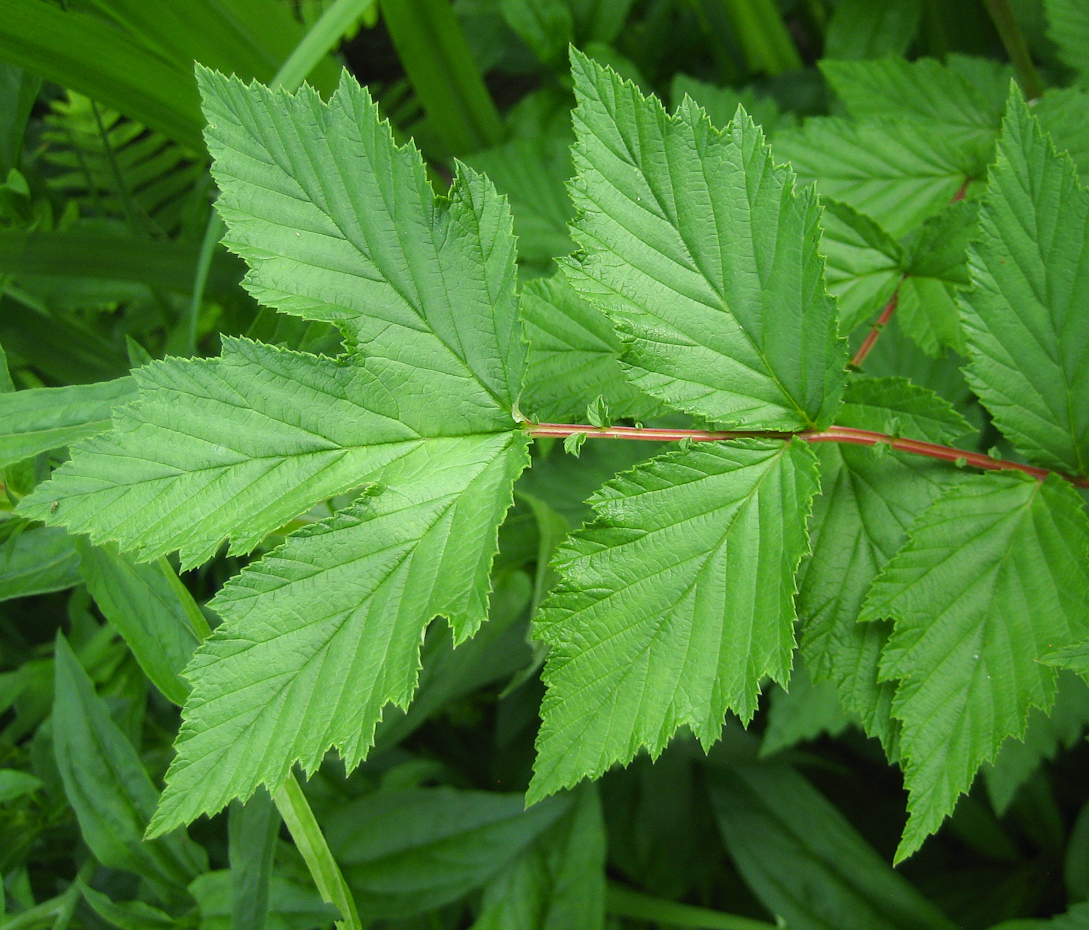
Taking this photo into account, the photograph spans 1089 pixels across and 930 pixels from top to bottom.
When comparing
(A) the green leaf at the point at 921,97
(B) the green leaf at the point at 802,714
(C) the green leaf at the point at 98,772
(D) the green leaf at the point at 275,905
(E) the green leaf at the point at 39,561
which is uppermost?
(E) the green leaf at the point at 39,561

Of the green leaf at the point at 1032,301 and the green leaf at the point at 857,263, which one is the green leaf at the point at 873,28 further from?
the green leaf at the point at 1032,301

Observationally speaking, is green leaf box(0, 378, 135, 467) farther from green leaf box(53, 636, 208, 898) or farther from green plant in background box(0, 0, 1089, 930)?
green leaf box(53, 636, 208, 898)

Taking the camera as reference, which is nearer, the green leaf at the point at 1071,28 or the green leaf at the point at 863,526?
the green leaf at the point at 863,526

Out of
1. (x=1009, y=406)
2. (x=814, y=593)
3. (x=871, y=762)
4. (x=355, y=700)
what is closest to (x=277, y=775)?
(x=355, y=700)

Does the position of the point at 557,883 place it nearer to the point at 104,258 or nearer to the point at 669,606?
the point at 669,606

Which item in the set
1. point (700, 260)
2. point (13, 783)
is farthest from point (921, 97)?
point (13, 783)

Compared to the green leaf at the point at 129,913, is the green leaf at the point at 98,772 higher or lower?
higher

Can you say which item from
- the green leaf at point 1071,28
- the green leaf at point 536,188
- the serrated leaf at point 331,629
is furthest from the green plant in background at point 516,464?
the green leaf at point 536,188

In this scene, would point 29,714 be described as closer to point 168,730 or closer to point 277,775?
point 168,730

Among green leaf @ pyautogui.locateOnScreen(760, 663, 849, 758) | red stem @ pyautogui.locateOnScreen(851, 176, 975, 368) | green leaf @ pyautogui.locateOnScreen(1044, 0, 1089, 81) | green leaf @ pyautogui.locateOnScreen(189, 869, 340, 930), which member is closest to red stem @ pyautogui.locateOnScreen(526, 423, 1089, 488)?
red stem @ pyautogui.locateOnScreen(851, 176, 975, 368)
